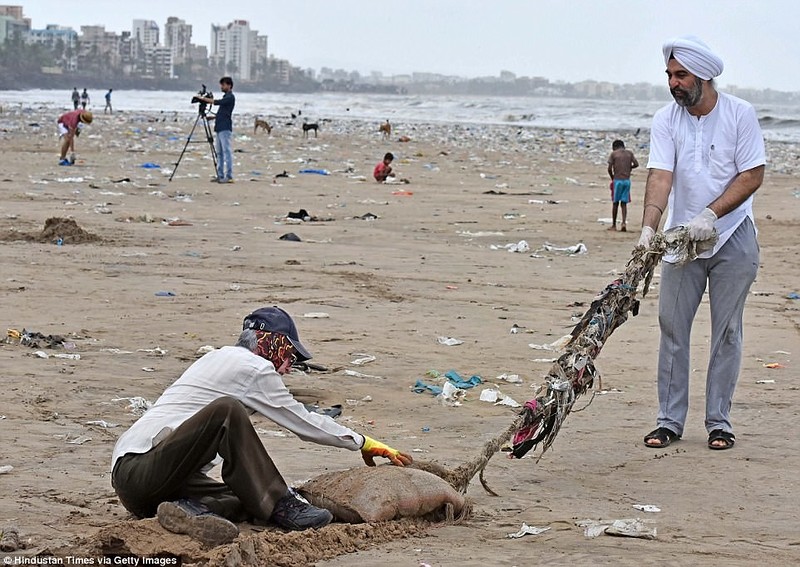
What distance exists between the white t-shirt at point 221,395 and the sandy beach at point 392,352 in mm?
341

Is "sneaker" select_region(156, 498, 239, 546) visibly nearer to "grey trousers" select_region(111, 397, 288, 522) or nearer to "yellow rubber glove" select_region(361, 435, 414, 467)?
"grey trousers" select_region(111, 397, 288, 522)

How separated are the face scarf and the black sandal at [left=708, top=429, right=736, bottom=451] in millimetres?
2273

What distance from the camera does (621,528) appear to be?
409 cm

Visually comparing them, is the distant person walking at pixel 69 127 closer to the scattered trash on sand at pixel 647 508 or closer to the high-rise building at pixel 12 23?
the scattered trash on sand at pixel 647 508

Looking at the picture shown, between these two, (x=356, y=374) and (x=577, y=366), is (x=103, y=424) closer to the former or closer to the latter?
(x=356, y=374)

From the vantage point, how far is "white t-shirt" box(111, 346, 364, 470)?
3.95 metres

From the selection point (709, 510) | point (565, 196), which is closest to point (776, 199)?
point (565, 196)

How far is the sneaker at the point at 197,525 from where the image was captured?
3.65 meters

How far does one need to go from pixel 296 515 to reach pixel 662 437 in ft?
6.89

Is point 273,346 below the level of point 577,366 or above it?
above

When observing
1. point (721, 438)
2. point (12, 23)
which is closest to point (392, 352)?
point (721, 438)

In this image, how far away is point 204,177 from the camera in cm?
1830

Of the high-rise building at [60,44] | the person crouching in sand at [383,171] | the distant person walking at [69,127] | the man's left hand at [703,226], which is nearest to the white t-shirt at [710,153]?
the man's left hand at [703,226]

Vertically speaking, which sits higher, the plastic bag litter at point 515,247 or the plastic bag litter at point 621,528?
the plastic bag litter at point 621,528
